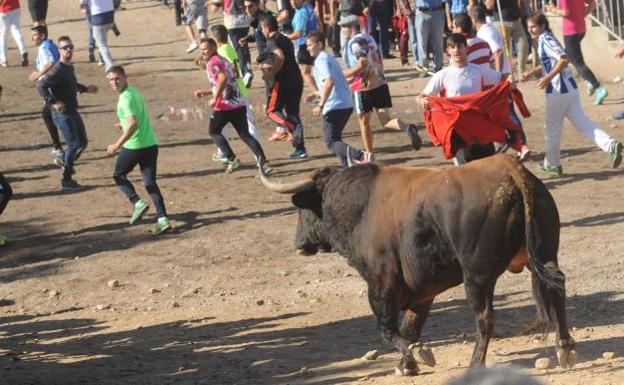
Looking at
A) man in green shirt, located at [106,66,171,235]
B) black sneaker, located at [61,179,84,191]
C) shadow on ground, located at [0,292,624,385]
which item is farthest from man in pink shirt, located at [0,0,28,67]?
shadow on ground, located at [0,292,624,385]

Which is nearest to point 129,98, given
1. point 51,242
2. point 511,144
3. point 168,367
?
point 51,242

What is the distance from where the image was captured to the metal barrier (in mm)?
20500

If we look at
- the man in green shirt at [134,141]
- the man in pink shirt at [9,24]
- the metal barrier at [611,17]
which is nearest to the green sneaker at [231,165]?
the man in green shirt at [134,141]

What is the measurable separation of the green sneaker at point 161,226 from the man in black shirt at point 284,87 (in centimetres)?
364

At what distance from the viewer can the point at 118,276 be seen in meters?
12.2

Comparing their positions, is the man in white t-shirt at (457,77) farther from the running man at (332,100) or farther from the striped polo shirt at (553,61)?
the running man at (332,100)

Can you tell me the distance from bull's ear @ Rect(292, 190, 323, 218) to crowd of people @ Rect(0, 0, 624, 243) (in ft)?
6.83

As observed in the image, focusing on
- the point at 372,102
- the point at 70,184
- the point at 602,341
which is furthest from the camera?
the point at 70,184

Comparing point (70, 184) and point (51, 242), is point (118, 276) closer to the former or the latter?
point (51, 242)

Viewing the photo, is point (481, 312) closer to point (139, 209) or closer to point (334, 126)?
point (139, 209)

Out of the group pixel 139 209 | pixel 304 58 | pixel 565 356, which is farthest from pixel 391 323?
pixel 304 58

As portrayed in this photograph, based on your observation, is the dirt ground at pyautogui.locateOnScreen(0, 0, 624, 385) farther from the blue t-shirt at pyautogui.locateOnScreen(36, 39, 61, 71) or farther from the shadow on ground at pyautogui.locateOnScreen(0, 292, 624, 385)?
the blue t-shirt at pyautogui.locateOnScreen(36, 39, 61, 71)

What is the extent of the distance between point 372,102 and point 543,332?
709cm

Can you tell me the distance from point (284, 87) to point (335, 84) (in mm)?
2254
